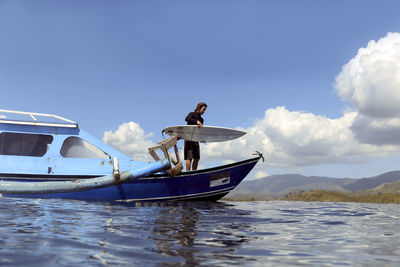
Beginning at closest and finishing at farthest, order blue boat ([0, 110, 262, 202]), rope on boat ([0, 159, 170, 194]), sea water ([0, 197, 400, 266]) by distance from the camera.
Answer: sea water ([0, 197, 400, 266])
rope on boat ([0, 159, 170, 194])
blue boat ([0, 110, 262, 202])

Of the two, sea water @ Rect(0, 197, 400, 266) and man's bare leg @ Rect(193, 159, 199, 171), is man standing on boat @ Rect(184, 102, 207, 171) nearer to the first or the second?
man's bare leg @ Rect(193, 159, 199, 171)

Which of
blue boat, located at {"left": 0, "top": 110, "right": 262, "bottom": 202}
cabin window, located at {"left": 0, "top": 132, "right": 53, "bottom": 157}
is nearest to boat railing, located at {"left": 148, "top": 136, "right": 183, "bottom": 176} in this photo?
blue boat, located at {"left": 0, "top": 110, "right": 262, "bottom": 202}

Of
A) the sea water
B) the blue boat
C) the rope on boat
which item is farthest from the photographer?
the blue boat

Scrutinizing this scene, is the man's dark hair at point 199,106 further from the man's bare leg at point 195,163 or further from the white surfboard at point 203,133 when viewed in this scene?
the man's bare leg at point 195,163

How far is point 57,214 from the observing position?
5.46 meters

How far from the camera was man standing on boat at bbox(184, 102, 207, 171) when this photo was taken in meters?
9.74

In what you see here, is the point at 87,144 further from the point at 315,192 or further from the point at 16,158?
the point at 315,192

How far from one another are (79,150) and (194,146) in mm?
3313

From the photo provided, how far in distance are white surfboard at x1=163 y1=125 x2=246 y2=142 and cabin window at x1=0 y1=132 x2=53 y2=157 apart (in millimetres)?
3528

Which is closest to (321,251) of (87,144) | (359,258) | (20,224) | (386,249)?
(359,258)

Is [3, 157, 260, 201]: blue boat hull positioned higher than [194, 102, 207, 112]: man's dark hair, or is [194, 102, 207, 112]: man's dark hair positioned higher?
[194, 102, 207, 112]: man's dark hair

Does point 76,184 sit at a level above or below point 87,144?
below

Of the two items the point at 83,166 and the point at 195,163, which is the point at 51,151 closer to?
the point at 83,166

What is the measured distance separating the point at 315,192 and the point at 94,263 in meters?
14.1
